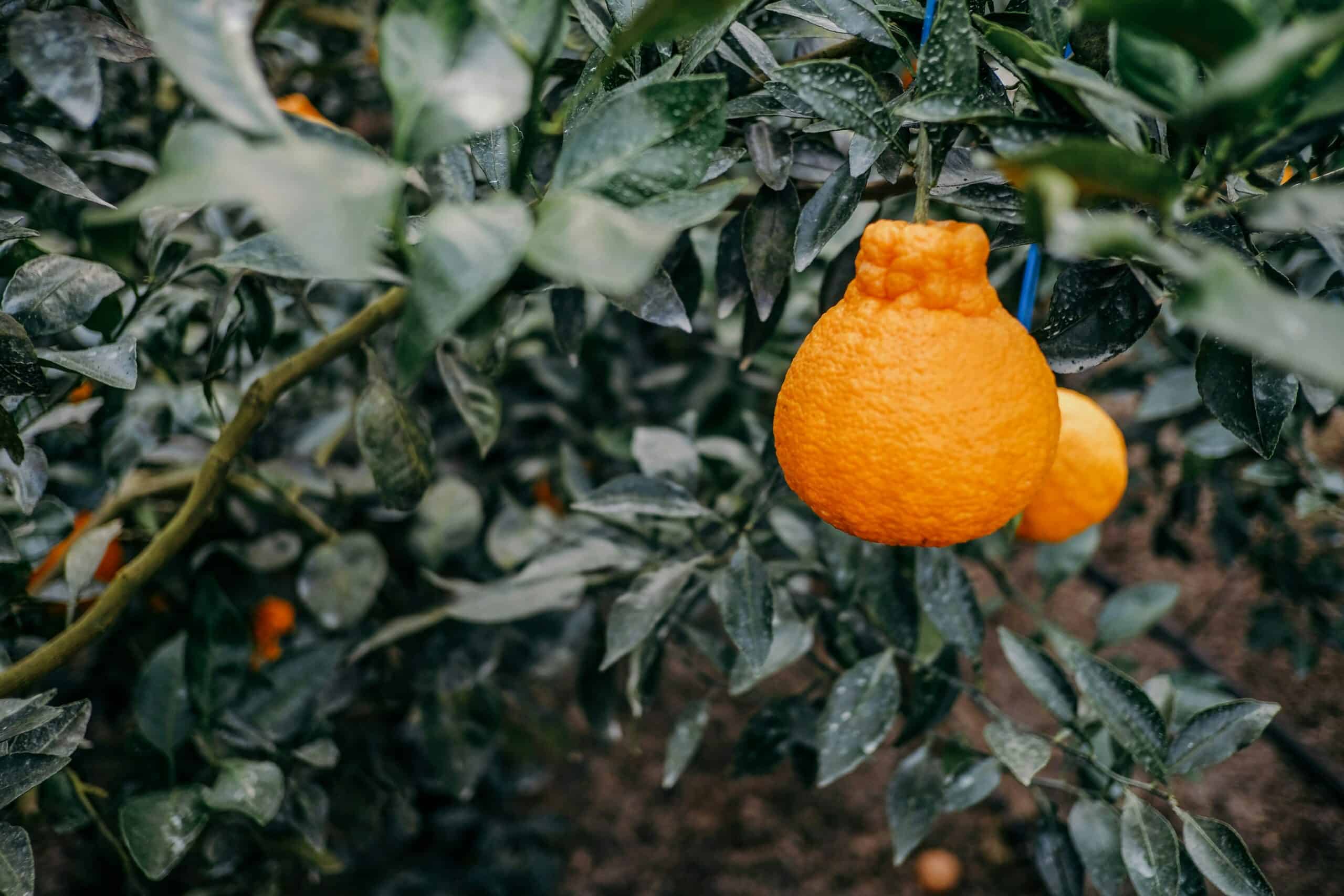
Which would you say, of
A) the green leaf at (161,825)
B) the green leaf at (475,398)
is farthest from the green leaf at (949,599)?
the green leaf at (161,825)

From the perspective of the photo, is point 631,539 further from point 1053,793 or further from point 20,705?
point 1053,793

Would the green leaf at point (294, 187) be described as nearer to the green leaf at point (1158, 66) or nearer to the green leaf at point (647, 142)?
the green leaf at point (647, 142)

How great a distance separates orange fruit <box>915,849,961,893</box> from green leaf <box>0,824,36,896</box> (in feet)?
4.00

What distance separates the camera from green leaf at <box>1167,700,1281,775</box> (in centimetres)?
57

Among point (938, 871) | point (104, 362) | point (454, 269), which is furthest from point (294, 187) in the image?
point (938, 871)

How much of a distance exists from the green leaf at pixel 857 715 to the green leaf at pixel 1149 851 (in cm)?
17

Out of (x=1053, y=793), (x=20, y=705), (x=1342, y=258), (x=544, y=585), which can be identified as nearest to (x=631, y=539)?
(x=544, y=585)

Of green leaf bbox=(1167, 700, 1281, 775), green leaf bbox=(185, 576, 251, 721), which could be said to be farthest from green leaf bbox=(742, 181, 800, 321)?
green leaf bbox=(185, 576, 251, 721)

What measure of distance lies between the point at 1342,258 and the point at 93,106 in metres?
0.59

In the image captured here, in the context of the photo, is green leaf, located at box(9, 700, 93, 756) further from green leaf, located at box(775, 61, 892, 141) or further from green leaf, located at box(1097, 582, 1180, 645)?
green leaf, located at box(1097, 582, 1180, 645)

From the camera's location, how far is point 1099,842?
0.63m

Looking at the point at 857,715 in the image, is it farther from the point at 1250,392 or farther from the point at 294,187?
the point at 294,187

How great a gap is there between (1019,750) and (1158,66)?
0.47 meters

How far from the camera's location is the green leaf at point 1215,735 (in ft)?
1.87
